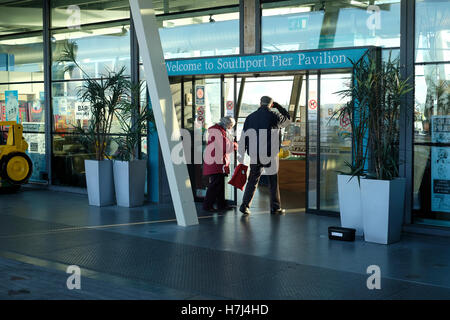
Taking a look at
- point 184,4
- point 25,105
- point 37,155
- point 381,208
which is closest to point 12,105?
point 25,105

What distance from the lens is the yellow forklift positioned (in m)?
12.1

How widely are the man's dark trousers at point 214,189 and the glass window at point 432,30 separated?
11.9ft

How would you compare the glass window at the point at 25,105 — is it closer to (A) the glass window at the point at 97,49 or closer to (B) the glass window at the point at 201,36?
(A) the glass window at the point at 97,49

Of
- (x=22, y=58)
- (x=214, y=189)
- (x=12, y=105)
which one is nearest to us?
(x=214, y=189)

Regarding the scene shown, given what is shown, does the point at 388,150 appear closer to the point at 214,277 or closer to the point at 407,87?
the point at 407,87

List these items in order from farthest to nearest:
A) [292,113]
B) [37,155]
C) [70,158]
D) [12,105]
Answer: [12,105], [292,113], [37,155], [70,158]

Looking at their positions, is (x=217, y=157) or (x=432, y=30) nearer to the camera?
(x=432, y=30)

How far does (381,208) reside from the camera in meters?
7.37

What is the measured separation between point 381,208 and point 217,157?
3215 millimetres

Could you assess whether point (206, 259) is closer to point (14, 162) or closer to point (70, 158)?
point (70, 158)

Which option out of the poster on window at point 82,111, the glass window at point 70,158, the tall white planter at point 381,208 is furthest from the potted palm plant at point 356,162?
the glass window at point 70,158

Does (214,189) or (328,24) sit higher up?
(328,24)

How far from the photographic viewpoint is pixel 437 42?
8.03 m

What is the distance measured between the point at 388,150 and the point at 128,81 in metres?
4.97
